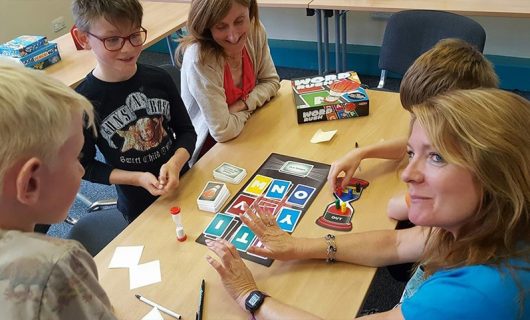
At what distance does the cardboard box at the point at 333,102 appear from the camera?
6.20 ft

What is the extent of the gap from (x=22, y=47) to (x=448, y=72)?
95.7 inches

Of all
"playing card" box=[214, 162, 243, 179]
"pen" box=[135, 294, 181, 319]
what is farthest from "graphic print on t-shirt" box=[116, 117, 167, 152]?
"pen" box=[135, 294, 181, 319]

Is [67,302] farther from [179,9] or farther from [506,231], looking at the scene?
[179,9]

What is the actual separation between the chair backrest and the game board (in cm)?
126

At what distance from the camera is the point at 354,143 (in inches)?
69.1

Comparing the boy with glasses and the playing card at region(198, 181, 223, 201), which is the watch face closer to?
the playing card at region(198, 181, 223, 201)

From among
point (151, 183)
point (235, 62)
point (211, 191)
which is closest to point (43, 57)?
point (235, 62)

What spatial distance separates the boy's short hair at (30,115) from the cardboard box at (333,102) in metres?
1.24

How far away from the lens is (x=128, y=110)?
166 cm

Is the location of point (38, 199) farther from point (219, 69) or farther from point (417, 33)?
point (417, 33)

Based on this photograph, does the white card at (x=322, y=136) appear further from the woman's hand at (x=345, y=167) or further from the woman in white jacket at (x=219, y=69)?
the woman in white jacket at (x=219, y=69)

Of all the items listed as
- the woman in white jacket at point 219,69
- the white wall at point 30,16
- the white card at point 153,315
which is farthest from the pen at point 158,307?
the white wall at point 30,16

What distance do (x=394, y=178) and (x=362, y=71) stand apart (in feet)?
9.37

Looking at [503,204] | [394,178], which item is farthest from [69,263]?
[394,178]
